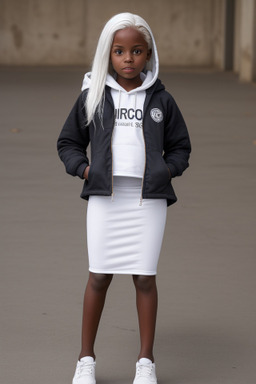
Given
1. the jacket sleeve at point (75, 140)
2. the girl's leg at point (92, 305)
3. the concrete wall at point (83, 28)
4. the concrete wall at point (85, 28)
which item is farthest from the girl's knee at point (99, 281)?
the concrete wall at point (83, 28)

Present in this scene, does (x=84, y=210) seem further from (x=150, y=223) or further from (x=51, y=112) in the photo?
(x=51, y=112)

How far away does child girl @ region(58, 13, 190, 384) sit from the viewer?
129 inches

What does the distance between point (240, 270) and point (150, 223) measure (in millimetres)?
1830

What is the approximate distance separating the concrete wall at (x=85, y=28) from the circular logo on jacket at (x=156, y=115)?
74.4 feet

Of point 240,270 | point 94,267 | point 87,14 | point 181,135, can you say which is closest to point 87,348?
point 94,267

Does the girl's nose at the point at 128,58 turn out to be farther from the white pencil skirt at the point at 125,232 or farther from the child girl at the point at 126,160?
the white pencil skirt at the point at 125,232

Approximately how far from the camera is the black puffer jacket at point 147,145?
3.27 m

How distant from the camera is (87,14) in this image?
26078 millimetres

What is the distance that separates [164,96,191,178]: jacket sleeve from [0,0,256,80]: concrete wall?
22.6 meters

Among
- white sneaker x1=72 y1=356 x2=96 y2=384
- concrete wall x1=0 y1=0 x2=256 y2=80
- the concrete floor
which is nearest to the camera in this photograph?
white sneaker x1=72 y1=356 x2=96 y2=384

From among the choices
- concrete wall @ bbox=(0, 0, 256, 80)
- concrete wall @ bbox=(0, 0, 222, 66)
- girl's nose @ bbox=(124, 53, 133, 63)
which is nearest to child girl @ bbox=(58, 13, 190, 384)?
girl's nose @ bbox=(124, 53, 133, 63)

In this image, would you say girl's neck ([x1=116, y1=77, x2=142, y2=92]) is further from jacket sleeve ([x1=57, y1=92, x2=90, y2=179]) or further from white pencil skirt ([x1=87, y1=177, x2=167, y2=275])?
white pencil skirt ([x1=87, y1=177, x2=167, y2=275])

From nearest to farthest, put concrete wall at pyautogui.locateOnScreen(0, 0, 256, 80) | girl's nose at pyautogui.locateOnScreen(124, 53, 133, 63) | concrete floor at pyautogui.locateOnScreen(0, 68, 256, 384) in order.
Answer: girl's nose at pyautogui.locateOnScreen(124, 53, 133, 63), concrete floor at pyautogui.locateOnScreen(0, 68, 256, 384), concrete wall at pyautogui.locateOnScreen(0, 0, 256, 80)

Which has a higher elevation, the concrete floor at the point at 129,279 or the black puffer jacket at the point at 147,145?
the black puffer jacket at the point at 147,145
